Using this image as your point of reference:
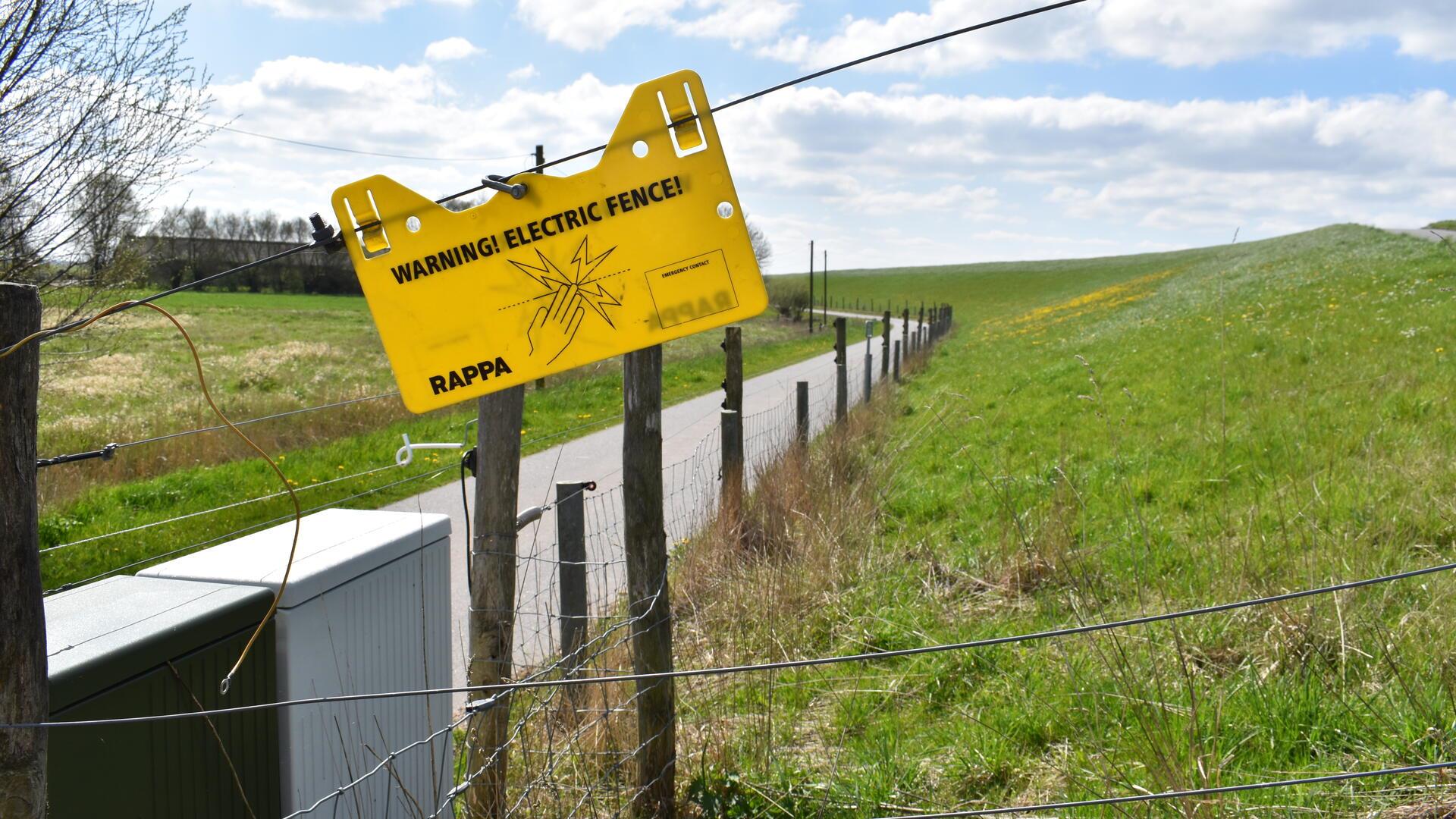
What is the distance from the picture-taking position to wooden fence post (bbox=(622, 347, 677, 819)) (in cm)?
286

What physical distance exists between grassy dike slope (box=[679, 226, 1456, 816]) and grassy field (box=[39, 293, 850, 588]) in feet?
6.03

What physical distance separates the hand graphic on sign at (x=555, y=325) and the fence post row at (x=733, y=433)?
3.92 meters

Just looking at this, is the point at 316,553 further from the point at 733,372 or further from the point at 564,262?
the point at 733,372

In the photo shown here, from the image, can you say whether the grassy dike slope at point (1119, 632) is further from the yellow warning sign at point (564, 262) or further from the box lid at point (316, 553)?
the yellow warning sign at point (564, 262)

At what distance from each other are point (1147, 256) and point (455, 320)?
393 ft

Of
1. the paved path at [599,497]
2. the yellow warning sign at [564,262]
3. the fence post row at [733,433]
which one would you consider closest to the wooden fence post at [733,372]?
the fence post row at [733,433]

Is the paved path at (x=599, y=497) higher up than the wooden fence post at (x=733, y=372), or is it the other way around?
the wooden fence post at (x=733, y=372)

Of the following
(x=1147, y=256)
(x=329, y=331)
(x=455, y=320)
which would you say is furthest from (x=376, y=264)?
(x=1147, y=256)

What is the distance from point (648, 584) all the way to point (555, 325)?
4.15 ft

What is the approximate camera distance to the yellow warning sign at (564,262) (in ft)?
5.69

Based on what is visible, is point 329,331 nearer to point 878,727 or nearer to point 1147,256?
point 878,727

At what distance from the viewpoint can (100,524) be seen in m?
7.74

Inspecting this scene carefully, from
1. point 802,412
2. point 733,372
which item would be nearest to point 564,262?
point 733,372

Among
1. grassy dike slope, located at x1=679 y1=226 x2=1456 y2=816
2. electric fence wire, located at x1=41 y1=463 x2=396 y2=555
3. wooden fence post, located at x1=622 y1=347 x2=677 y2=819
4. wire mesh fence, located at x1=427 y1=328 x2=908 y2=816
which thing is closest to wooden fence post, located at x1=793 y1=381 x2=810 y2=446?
grassy dike slope, located at x1=679 y1=226 x2=1456 y2=816
